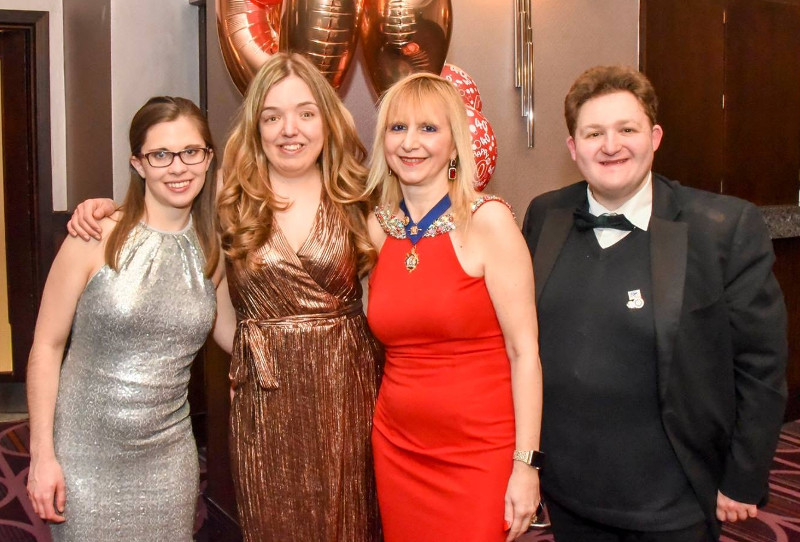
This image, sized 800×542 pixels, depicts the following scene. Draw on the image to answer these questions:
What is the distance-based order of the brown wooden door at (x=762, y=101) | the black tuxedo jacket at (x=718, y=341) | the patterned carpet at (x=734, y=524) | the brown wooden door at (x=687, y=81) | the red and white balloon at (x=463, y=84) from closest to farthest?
the black tuxedo jacket at (x=718, y=341) < the red and white balloon at (x=463, y=84) < the patterned carpet at (x=734, y=524) < the brown wooden door at (x=687, y=81) < the brown wooden door at (x=762, y=101)

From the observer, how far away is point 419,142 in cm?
201

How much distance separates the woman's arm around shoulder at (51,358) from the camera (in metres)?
1.95

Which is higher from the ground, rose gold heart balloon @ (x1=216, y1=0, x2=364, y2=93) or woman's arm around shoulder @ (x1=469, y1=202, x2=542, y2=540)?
rose gold heart balloon @ (x1=216, y1=0, x2=364, y2=93)

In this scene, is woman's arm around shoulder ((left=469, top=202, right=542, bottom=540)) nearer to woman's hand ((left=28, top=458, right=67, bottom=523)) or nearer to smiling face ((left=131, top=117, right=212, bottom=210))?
smiling face ((left=131, top=117, right=212, bottom=210))

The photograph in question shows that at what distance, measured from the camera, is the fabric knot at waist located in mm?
2125

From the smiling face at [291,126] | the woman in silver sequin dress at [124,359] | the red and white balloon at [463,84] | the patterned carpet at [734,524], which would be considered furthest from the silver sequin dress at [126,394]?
the patterned carpet at [734,524]

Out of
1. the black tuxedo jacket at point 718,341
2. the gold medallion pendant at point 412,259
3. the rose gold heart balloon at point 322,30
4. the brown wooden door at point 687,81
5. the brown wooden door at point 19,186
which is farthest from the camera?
the brown wooden door at point 19,186

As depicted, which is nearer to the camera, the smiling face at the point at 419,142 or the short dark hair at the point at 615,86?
the short dark hair at the point at 615,86

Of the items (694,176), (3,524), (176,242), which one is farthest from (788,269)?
(3,524)

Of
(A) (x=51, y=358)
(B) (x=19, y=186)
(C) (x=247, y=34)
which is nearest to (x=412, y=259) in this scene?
(A) (x=51, y=358)

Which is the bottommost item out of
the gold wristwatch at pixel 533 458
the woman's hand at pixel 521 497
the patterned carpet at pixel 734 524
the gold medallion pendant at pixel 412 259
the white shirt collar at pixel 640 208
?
the patterned carpet at pixel 734 524

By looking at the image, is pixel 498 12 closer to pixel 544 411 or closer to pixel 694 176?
pixel 694 176

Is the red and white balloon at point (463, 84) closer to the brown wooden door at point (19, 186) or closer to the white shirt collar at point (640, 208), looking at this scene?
the white shirt collar at point (640, 208)

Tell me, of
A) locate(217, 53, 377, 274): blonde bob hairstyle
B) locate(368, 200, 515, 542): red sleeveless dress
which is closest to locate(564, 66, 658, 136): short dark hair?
locate(368, 200, 515, 542): red sleeveless dress
